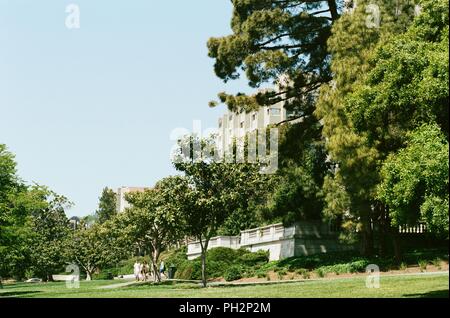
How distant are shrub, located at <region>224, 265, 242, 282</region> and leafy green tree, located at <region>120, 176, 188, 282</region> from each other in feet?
11.5

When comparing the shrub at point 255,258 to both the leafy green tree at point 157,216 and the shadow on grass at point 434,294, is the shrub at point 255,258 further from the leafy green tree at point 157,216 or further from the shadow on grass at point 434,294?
the shadow on grass at point 434,294

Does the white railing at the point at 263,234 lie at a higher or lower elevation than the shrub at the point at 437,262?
higher

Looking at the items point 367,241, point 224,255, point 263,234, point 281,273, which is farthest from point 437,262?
point 224,255

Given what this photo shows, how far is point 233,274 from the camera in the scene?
35.3 metres

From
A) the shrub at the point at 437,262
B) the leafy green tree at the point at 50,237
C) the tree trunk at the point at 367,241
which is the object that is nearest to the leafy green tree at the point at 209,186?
the tree trunk at the point at 367,241

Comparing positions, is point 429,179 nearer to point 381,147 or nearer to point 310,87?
point 381,147

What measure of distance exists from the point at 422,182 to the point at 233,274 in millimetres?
21027

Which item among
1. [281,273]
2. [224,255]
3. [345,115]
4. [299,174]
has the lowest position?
[281,273]

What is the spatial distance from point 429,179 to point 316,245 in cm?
2365

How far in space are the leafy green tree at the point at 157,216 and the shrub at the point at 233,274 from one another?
3.50 m

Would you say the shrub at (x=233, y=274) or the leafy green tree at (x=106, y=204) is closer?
the shrub at (x=233, y=274)

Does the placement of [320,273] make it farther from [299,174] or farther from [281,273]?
[299,174]

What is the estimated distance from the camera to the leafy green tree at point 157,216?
92.2ft

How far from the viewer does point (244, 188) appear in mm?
27844
